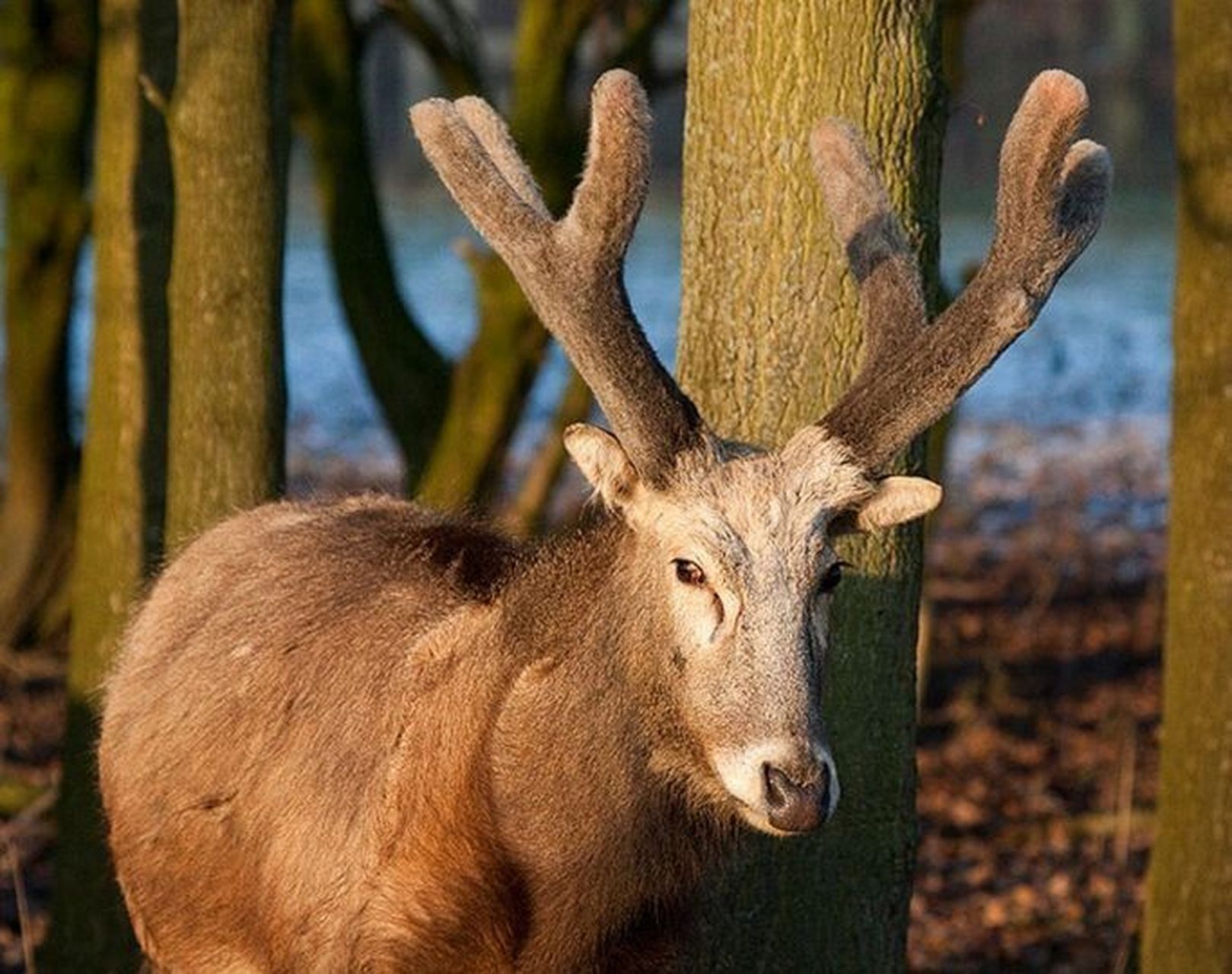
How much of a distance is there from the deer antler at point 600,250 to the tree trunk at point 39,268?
7.42 metres

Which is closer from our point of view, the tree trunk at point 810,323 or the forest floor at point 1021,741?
the tree trunk at point 810,323

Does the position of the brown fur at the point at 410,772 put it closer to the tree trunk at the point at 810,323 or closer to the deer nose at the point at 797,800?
the deer nose at the point at 797,800

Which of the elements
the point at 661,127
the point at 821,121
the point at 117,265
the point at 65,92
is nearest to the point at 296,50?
the point at 65,92

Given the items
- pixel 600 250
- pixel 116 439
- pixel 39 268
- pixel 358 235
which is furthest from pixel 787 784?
pixel 39 268

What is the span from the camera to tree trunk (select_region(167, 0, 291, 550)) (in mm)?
7566

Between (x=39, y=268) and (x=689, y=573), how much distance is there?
8.54m

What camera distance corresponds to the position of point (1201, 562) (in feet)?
24.2

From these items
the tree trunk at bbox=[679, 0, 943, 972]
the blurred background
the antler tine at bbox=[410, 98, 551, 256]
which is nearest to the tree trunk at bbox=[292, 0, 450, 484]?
the blurred background

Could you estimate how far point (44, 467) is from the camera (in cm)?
1340

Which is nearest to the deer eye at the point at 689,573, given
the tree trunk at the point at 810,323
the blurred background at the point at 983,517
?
the tree trunk at the point at 810,323

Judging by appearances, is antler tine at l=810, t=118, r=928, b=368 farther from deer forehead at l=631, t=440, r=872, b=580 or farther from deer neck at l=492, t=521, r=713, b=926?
deer neck at l=492, t=521, r=713, b=926

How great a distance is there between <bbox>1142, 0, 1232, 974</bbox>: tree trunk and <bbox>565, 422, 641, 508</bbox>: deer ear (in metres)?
2.64

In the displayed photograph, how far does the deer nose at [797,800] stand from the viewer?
16.2 ft

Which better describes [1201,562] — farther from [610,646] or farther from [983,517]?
[983,517]
